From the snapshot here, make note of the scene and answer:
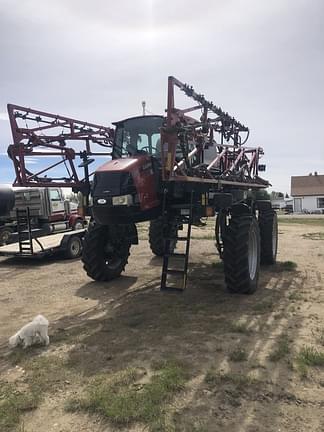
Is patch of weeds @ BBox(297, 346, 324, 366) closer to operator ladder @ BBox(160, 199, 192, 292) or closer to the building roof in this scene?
operator ladder @ BBox(160, 199, 192, 292)

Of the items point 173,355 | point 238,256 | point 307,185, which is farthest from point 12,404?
point 307,185

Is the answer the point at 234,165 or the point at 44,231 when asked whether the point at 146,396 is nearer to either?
the point at 234,165

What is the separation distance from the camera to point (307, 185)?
198 feet

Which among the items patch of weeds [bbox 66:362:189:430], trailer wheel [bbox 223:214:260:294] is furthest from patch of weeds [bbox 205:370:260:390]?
trailer wheel [bbox 223:214:260:294]

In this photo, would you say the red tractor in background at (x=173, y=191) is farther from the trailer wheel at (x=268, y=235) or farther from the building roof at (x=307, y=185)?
the building roof at (x=307, y=185)

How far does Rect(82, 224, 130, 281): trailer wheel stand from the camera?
7961 mm

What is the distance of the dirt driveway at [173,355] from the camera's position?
3307 mm

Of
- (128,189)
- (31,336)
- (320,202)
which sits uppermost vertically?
(128,189)

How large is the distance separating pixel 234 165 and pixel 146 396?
6051 millimetres

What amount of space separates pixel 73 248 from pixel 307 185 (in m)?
53.8

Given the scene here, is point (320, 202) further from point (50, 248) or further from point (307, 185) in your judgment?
point (50, 248)

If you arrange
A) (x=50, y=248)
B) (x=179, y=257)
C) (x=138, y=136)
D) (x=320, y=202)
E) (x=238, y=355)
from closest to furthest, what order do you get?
(x=238, y=355) < (x=179, y=257) < (x=138, y=136) < (x=50, y=248) < (x=320, y=202)

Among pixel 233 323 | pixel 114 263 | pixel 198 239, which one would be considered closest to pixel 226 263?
pixel 233 323

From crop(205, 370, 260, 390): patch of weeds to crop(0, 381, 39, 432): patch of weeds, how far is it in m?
1.53
